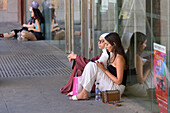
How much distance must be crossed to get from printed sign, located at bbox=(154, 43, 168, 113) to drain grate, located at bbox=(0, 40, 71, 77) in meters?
3.34

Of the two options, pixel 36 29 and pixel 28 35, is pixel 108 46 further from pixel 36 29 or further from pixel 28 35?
pixel 36 29

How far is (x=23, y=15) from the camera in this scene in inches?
740

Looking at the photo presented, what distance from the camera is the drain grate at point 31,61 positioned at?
7547 mm

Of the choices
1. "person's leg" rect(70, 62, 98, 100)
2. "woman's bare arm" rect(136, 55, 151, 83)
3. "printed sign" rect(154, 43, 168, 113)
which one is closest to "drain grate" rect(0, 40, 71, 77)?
"person's leg" rect(70, 62, 98, 100)

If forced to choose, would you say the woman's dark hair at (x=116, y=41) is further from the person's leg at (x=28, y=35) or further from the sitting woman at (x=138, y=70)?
the person's leg at (x=28, y=35)

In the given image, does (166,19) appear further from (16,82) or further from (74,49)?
(74,49)

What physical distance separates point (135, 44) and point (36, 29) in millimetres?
8955

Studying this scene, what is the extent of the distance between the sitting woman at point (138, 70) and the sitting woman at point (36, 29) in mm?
8561

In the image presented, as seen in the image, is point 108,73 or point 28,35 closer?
point 108,73

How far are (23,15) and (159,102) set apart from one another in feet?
50.4

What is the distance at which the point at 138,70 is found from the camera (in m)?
4.96

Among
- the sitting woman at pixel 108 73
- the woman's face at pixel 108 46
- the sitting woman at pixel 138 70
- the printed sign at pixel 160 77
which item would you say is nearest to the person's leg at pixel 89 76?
the sitting woman at pixel 108 73

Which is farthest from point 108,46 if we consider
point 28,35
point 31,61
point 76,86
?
point 28,35

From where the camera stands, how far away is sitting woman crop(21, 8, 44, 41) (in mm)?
13461
